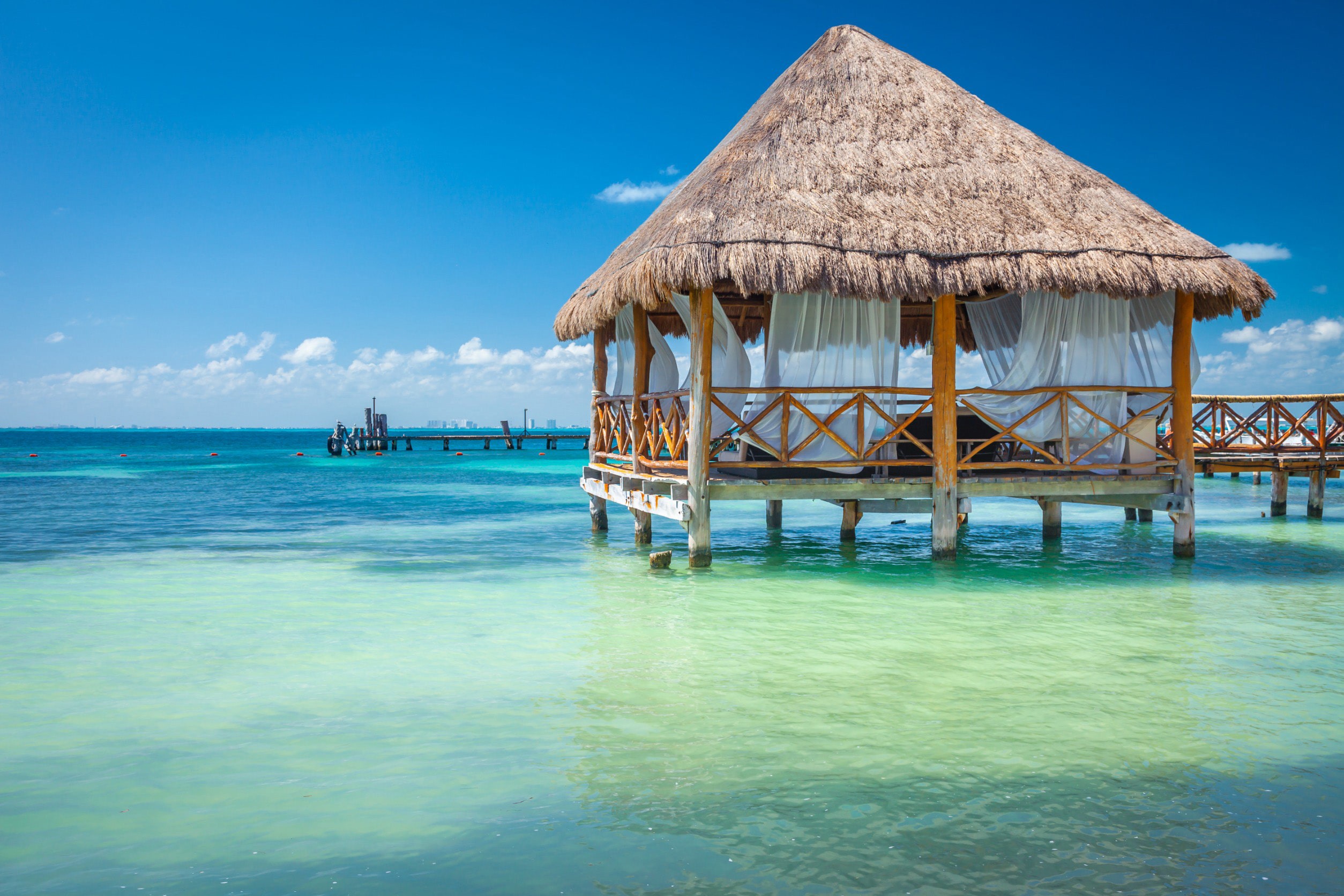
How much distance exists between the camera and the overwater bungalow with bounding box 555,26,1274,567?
8.37 m

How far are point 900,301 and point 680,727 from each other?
18.9 feet

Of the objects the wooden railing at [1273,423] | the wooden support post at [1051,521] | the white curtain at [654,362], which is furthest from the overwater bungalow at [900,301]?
the wooden railing at [1273,423]

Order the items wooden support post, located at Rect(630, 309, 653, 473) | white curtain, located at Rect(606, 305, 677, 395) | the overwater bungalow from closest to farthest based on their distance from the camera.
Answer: the overwater bungalow < wooden support post, located at Rect(630, 309, 653, 473) < white curtain, located at Rect(606, 305, 677, 395)

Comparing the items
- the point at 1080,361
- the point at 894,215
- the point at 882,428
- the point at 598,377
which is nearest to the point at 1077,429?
the point at 1080,361

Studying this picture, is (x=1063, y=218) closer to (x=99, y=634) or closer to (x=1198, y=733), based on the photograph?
(x=1198, y=733)

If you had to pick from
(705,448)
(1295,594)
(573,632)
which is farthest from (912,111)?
(573,632)

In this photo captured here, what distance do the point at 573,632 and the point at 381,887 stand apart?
3736 mm

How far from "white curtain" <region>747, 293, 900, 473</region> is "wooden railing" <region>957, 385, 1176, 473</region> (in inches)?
35.4

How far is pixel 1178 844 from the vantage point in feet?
10.8

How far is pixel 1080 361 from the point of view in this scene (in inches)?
373

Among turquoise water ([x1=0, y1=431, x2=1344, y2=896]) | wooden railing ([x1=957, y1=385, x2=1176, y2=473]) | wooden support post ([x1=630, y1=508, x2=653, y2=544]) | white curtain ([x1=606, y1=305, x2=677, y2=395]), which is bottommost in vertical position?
turquoise water ([x1=0, y1=431, x2=1344, y2=896])

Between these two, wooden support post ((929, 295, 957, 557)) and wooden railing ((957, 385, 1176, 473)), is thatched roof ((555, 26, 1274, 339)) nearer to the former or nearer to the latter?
wooden support post ((929, 295, 957, 557))

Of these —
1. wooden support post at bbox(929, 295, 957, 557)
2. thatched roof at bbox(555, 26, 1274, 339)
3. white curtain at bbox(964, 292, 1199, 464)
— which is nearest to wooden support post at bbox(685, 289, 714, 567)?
thatched roof at bbox(555, 26, 1274, 339)

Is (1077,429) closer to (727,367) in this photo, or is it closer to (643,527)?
(727,367)
